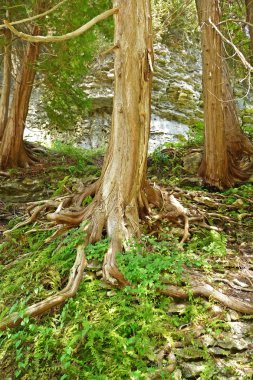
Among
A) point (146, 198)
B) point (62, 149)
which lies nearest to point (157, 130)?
point (62, 149)

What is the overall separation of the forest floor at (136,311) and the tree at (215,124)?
2014mm

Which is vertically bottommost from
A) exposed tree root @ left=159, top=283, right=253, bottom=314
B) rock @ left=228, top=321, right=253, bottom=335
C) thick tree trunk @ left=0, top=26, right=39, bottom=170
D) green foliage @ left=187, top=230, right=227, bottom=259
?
rock @ left=228, top=321, right=253, bottom=335

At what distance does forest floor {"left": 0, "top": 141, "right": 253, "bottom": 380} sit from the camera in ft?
8.43

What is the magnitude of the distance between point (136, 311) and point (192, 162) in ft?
15.7

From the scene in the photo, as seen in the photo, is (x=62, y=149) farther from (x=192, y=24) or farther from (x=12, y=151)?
(x=192, y=24)

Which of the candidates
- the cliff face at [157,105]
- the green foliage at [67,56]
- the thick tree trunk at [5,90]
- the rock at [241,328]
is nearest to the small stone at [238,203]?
the rock at [241,328]

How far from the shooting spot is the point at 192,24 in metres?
12.3

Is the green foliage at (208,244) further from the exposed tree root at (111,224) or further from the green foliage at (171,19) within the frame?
the green foliage at (171,19)

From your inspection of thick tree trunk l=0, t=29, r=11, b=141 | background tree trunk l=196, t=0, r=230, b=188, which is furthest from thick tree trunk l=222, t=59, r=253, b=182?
thick tree trunk l=0, t=29, r=11, b=141

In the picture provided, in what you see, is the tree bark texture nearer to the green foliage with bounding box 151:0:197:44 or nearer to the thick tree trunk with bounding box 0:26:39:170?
the thick tree trunk with bounding box 0:26:39:170

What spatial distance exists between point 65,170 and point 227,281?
578cm

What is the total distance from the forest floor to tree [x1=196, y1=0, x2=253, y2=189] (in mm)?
2014

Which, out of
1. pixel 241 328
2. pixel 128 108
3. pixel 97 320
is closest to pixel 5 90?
pixel 128 108

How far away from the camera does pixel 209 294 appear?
9.99ft
